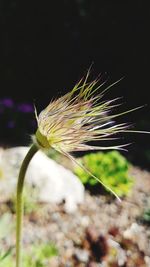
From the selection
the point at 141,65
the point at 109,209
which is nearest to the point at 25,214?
the point at 109,209

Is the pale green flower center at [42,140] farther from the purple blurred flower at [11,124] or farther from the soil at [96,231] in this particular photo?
the purple blurred flower at [11,124]

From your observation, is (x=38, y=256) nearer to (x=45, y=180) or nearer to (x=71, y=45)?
(x=45, y=180)

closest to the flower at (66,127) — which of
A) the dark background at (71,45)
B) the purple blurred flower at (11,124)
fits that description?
the purple blurred flower at (11,124)

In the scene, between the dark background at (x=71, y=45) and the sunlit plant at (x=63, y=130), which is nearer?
the sunlit plant at (x=63, y=130)

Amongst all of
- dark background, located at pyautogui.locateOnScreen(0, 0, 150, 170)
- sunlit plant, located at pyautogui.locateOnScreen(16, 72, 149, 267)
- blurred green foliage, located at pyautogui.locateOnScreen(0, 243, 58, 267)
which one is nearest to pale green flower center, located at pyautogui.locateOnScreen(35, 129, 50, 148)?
sunlit plant, located at pyautogui.locateOnScreen(16, 72, 149, 267)

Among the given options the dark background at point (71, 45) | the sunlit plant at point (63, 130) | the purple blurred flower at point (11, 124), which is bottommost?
the dark background at point (71, 45)

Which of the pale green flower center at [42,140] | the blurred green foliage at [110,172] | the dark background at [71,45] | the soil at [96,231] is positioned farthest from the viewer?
the dark background at [71,45]
